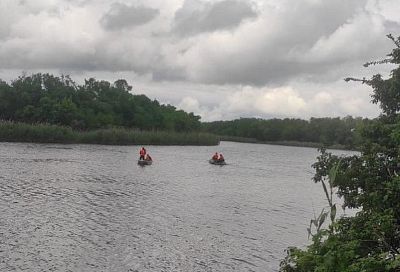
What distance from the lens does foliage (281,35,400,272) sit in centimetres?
961

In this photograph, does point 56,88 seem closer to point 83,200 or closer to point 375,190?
point 83,200

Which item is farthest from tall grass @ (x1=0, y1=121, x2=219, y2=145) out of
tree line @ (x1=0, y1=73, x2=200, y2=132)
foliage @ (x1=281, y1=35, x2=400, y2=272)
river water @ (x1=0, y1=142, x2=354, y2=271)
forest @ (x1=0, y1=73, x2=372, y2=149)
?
foliage @ (x1=281, y1=35, x2=400, y2=272)

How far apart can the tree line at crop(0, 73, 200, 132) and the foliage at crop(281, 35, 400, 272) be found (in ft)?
350

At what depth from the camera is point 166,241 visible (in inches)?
898

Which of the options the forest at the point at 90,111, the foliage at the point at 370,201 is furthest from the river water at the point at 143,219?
the forest at the point at 90,111

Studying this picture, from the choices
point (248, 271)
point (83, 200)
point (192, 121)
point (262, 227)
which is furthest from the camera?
point (192, 121)

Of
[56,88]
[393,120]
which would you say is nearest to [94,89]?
[56,88]

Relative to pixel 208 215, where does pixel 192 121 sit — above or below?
above

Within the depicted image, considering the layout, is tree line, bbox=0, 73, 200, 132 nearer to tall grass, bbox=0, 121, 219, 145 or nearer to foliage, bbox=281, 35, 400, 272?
tall grass, bbox=0, 121, 219, 145

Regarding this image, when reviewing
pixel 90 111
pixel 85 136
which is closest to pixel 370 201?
pixel 85 136

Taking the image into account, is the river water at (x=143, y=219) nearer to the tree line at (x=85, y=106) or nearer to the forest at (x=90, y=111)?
the forest at (x=90, y=111)

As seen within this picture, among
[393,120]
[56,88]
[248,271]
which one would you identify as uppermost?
[56,88]

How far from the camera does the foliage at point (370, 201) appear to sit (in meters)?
9.61

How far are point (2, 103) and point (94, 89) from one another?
3159cm
